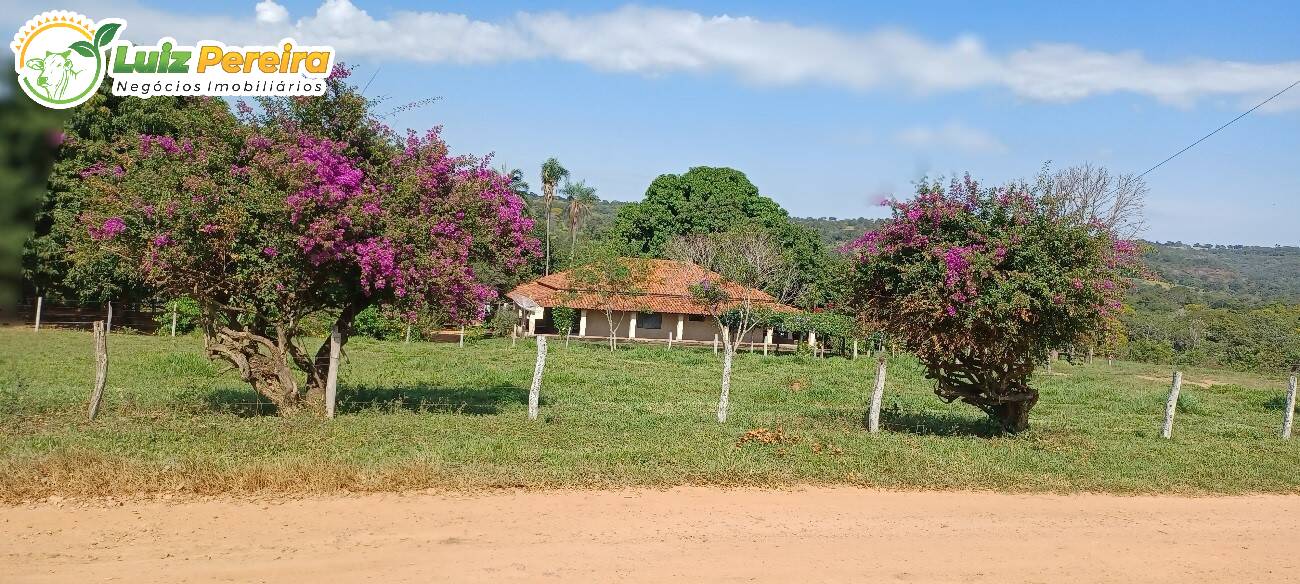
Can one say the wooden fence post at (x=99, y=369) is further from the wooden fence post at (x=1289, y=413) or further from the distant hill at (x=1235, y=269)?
the distant hill at (x=1235, y=269)

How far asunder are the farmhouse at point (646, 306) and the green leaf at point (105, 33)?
28496 millimetres

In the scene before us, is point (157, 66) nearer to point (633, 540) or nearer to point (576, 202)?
point (633, 540)

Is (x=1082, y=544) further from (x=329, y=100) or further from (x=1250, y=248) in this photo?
(x=1250, y=248)

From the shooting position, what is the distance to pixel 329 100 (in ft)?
44.4

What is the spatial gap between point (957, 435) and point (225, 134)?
1151 cm

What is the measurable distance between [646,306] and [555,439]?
30.5 m

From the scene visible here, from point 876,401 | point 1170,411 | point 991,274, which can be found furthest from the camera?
point 1170,411

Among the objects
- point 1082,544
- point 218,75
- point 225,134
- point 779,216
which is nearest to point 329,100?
point 225,134

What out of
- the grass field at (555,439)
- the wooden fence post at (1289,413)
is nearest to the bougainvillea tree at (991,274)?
the grass field at (555,439)

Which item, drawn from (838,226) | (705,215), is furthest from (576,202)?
(838,226)

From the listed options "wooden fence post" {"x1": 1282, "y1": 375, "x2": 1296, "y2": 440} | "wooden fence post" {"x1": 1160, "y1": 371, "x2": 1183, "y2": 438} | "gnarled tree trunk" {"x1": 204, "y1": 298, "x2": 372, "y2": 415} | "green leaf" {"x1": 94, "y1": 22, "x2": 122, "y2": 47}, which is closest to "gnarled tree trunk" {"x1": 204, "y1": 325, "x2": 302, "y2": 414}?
"gnarled tree trunk" {"x1": 204, "y1": 298, "x2": 372, "y2": 415}

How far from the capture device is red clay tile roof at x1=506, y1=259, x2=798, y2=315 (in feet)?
140

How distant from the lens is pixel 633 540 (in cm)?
859

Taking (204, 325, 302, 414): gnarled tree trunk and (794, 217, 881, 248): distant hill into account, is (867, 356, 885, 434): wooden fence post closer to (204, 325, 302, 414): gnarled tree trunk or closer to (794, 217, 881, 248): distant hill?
(204, 325, 302, 414): gnarled tree trunk
